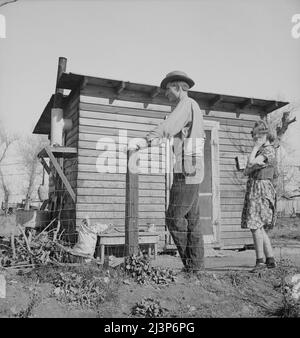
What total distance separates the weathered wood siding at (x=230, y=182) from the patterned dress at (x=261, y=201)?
3.49 metres

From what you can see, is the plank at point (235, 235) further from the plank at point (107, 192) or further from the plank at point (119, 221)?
the plank at point (107, 192)

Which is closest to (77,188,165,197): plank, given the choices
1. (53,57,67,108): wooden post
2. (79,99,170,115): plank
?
(79,99,170,115): plank

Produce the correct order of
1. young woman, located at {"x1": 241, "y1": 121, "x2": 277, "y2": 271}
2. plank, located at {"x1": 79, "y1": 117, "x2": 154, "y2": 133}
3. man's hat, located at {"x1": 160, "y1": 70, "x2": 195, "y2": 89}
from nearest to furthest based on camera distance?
1. man's hat, located at {"x1": 160, "y1": 70, "x2": 195, "y2": 89}
2. young woman, located at {"x1": 241, "y1": 121, "x2": 277, "y2": 271}
3. plank, located at {"x1": 79, "y1": 117, "x2": 154, "y2": 133}

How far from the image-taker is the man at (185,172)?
12.7 ft

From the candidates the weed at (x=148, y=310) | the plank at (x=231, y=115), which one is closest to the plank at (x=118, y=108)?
the plank at (x=231, y=115)

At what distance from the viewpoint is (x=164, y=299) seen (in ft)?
11.5

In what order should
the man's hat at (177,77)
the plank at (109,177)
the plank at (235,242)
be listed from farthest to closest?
the plank at (235,242) < the plank at (109,177) < the man's hat at (177,77)

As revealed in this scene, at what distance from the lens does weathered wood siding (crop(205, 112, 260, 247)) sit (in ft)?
26.3

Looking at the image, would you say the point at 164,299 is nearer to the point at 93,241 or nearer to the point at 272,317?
the point at 272,317

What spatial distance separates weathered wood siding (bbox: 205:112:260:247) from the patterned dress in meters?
3.49

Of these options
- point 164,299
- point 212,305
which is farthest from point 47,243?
point 212,305

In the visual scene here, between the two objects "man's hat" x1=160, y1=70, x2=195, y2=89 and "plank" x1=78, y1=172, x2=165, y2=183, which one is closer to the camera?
"man's hat" x1=160, y1=70, x2=195, y2=89

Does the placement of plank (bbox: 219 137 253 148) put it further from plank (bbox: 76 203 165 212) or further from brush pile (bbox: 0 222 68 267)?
brush pile (bbox: 0 222 68 267)
